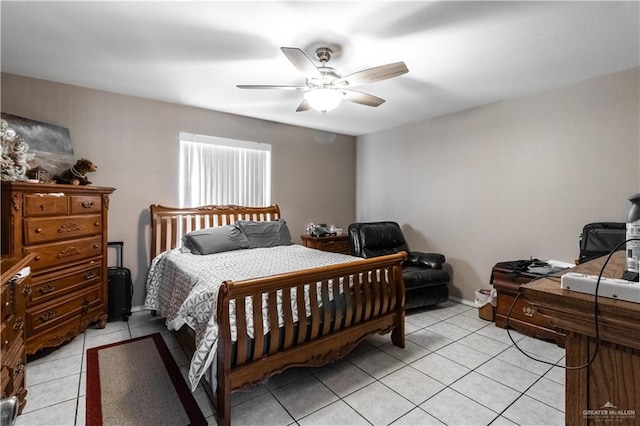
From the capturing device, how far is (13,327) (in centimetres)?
172

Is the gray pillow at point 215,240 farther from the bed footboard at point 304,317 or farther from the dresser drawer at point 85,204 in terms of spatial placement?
the bed footboard at point 304,317

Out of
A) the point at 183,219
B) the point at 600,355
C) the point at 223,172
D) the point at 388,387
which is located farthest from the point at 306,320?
the point at 223,172

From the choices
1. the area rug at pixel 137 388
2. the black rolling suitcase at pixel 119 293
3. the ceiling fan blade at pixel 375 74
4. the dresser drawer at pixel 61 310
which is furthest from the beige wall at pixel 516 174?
the dresser drawer at pixel 61 310

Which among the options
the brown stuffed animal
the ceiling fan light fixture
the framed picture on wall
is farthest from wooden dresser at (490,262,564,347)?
the framed picture on wall

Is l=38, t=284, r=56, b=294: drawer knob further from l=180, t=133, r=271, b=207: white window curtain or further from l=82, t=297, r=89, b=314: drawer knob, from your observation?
l=180, t=133, r=271, b=207: white window curtain

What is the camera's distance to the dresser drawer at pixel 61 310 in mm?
2350

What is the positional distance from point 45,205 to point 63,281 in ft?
2.21

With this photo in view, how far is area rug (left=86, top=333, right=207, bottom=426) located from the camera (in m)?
1.82

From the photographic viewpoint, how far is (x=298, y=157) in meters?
4.77

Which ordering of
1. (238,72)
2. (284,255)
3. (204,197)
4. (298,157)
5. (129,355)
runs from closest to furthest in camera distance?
(129,355) < (238,72) < (284,255) < (204,197) < (298,157)

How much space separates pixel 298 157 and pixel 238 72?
209 cm

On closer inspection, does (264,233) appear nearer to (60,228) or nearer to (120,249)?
(120,249)

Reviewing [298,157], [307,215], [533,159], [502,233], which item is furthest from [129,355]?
[533,159]

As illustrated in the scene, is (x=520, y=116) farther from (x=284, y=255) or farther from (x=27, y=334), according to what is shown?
(x=27, y=334)
